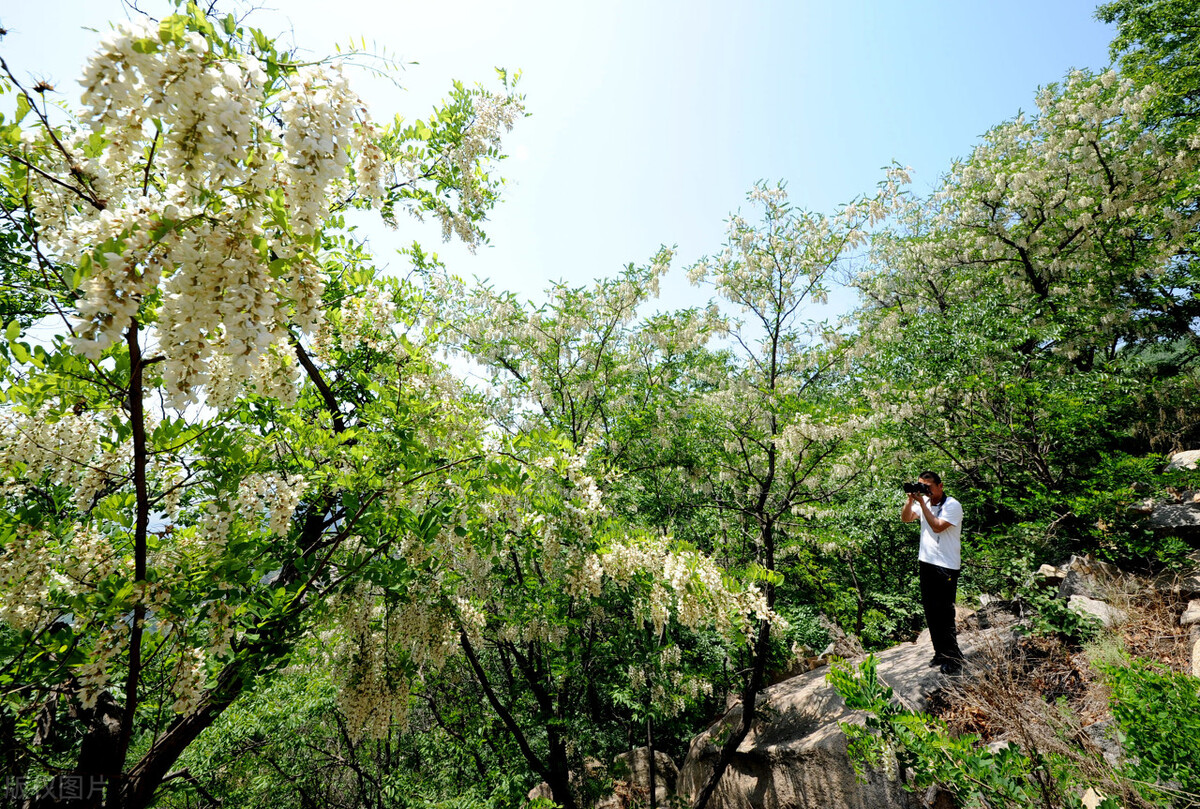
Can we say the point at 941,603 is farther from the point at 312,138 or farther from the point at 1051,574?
the point at 312,138

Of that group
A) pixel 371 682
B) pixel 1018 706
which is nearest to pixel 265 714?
pixel 371 682

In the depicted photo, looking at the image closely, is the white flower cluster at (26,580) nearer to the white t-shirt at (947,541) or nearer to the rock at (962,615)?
the white t-shirt at (947,541)

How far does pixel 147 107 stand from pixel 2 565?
2.38 m

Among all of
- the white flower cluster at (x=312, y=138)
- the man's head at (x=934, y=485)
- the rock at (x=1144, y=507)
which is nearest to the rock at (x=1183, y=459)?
the rock at (x=1144, y=507)

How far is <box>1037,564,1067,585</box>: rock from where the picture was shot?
6.50 meters

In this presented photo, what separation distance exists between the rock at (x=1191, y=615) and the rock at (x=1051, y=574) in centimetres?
148

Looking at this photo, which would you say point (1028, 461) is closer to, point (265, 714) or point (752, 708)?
point (752, 708)

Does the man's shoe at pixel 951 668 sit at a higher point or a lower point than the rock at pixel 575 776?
higher

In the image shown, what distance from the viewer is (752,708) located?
249 inches

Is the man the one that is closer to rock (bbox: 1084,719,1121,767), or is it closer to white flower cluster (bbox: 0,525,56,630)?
rock (bbox: 1084,719,1121,767)

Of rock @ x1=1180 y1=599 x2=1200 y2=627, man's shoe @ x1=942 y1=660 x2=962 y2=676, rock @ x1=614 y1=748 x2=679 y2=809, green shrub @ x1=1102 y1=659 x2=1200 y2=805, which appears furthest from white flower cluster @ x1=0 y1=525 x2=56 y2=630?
rock @ x1=1180 y1=599 x2=1200 y2=627

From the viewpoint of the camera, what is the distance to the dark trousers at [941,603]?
4.66m

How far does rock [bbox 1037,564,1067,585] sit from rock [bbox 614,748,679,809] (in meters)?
6.29

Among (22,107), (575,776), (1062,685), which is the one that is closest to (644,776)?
(575,776)
